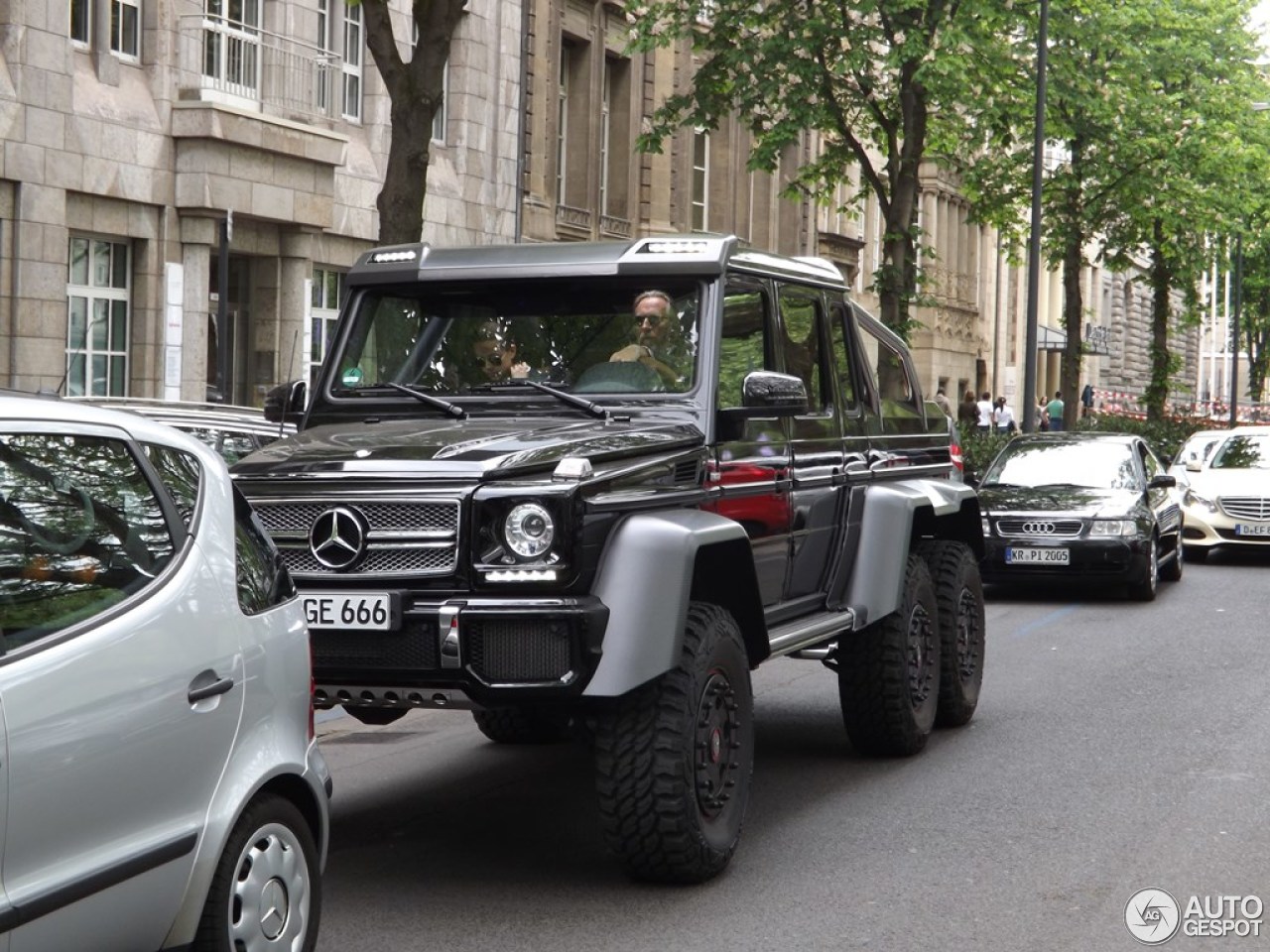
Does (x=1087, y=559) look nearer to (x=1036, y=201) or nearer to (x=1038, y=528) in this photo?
(x=1038, y=528)

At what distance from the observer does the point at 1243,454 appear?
80.8 feet

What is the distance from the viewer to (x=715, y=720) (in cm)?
696

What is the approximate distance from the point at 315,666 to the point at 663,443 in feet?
4.75

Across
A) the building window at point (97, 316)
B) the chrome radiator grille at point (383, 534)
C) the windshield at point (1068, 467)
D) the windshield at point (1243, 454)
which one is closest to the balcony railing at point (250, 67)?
the building window at point (97, 316)

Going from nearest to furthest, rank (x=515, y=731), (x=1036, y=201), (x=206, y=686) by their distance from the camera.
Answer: (x=206, y=686) → (x=515, y=731) → (x=1036, y=201)

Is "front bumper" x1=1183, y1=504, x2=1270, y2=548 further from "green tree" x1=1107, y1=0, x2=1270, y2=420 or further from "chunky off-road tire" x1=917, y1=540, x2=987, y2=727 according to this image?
"green tree" x1=1107, y1=0, x2=1270, y2=420

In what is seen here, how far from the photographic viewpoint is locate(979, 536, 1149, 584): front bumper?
18.3 metres

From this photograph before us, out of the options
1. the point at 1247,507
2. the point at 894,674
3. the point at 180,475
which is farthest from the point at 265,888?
the point at 1247,507

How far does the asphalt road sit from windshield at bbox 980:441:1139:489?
7.09 metres

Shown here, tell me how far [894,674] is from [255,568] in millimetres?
4597

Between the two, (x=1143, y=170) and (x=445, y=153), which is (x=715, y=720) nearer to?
(x=445, y=153)

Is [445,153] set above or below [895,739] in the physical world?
above

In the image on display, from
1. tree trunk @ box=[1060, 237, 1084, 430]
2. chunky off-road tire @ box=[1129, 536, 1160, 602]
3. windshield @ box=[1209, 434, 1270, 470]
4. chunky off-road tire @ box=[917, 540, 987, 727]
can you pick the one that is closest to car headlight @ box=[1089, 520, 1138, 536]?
chunky off-road tire @ box=[1129, 536, 1160, 602]

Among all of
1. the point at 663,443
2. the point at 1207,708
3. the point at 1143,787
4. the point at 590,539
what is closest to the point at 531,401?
the point at 663,443
